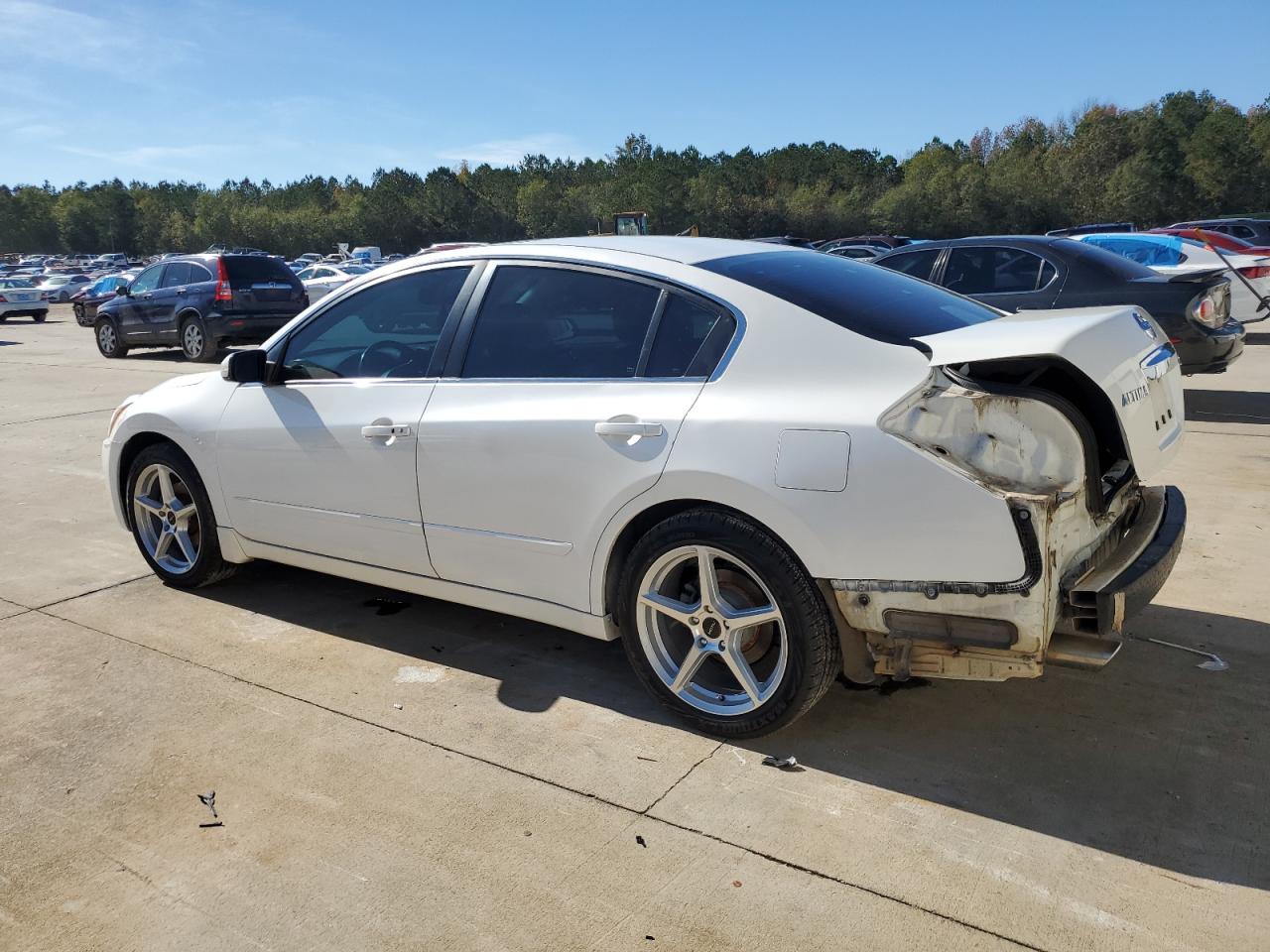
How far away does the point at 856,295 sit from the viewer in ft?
11.5

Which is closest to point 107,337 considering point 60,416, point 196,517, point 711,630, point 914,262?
point 60,416

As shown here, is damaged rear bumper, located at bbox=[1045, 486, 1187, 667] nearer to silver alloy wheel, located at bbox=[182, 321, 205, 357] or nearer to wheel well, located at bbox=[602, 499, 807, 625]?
wheel well, located at bbox=[602, 499, 807, 625]

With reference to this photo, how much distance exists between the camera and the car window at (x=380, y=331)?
404cm

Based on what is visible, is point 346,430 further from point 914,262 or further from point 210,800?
point 914,262

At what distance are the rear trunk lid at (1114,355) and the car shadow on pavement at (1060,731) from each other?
35.2 inches

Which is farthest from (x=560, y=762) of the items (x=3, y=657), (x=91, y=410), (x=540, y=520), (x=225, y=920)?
(x=91, y=410)

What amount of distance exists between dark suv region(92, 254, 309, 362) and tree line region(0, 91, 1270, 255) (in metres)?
53.8

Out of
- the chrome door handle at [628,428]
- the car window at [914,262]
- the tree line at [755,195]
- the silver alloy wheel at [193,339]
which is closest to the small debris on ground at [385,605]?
the chrome door handle at [628,428]

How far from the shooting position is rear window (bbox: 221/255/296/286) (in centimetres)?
1628

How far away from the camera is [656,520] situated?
3375mm

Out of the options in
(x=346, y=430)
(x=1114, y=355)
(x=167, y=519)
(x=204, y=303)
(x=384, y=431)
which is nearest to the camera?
A: (x=1114, y=355)

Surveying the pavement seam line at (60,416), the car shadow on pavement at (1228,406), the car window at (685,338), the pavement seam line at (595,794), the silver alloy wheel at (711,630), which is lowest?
the pavement seam line at (595,794)

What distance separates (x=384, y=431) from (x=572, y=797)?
1.66 metres

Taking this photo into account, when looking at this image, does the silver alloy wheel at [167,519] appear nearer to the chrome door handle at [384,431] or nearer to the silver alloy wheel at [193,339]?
the chrome door handle at [384,431]
